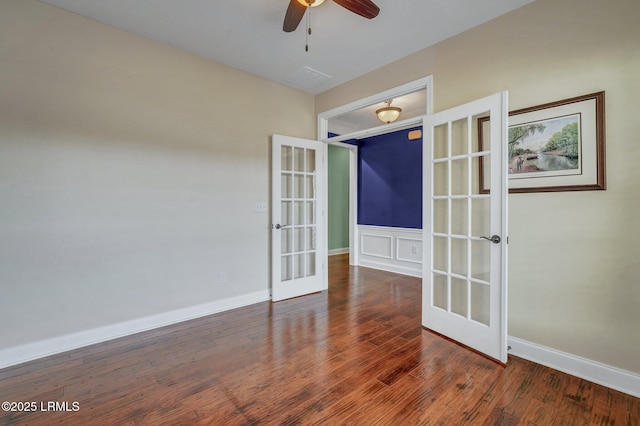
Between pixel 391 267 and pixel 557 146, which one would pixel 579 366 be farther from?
pixel 391 267

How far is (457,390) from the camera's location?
6.36ft

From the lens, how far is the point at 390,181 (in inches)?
214

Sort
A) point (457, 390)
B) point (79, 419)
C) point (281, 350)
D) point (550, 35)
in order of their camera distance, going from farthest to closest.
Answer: point (281, 350) < point (550, 35) < point (457, 390) < point (79, 419)

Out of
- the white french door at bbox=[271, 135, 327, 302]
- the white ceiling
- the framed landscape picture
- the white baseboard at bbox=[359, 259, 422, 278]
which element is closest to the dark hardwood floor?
the white french door at bbox=[271, 135, 327, 302]

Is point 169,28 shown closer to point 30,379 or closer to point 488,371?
point 30,379

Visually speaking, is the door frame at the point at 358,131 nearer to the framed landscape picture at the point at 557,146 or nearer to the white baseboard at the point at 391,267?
the white baseboard at the point at 391,267

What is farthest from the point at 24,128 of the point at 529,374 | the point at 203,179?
the point at 529,374

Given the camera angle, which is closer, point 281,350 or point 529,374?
point 529,374

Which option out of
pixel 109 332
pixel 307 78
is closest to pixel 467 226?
pixel 307 78

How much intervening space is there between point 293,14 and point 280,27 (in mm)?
703

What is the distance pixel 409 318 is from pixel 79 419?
2.81 m

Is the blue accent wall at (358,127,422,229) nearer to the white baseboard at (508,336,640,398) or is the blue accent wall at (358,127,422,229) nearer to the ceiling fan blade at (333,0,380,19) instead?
the white baseboard at (508,336,640,398)

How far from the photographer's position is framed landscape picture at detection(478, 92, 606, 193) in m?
2.05

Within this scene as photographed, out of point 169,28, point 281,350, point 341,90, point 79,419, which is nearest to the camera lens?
point 79,419
